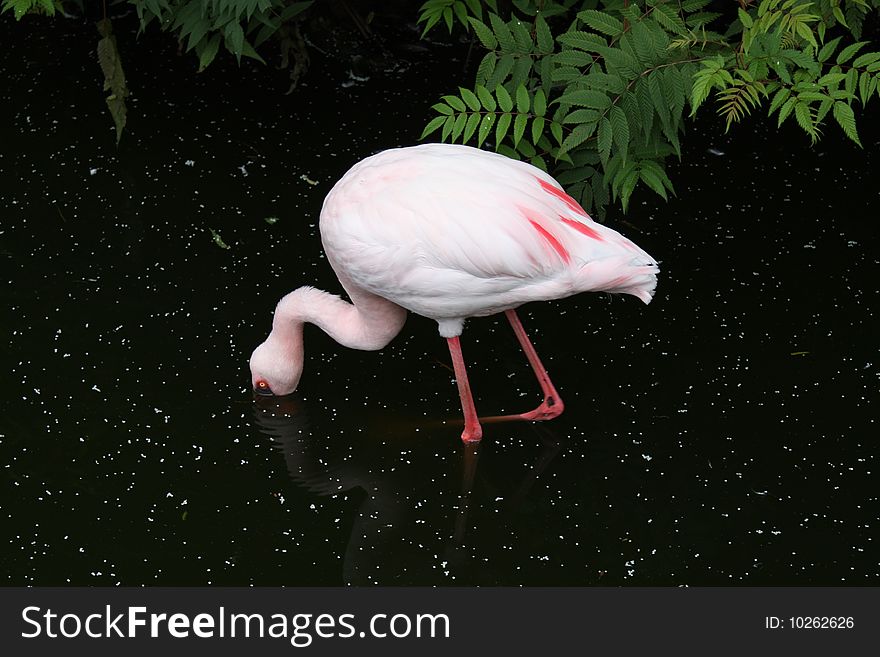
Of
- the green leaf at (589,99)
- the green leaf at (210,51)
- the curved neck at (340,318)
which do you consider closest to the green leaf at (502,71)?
the green leaf at (589,99)

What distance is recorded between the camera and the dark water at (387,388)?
3.57 metres

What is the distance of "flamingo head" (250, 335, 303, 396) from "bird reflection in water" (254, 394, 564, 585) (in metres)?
0.09

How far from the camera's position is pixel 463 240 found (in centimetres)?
356

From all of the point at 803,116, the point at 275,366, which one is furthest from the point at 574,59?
the point at 275,366

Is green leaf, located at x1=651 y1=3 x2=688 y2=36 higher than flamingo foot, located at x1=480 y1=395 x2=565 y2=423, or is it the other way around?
green leaf, located at x1=651 y1=3 x2=688 y2=36

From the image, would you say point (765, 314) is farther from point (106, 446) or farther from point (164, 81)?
point (164, 81)

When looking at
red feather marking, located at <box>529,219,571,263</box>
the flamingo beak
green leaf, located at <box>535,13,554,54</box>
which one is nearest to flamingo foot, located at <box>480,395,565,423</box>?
red feather marking, located at <box>529,219,571,263</box>

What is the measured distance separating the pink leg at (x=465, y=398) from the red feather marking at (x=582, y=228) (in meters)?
0.52

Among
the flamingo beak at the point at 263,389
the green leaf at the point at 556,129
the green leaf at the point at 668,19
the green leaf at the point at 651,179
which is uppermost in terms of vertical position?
the green leaf at the point at 668,19

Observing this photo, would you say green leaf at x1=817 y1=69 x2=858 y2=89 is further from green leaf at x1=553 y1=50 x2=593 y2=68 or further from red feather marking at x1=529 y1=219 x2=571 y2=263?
red feather marking at x1=529 y1=219 x2=571 y2=263

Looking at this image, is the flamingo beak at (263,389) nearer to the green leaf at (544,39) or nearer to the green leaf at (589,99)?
the green leaf at (589,99)

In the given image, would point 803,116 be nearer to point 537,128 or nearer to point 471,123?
point 537,128

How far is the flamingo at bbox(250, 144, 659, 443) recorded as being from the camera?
3.58 meters

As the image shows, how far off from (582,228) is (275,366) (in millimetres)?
1095
